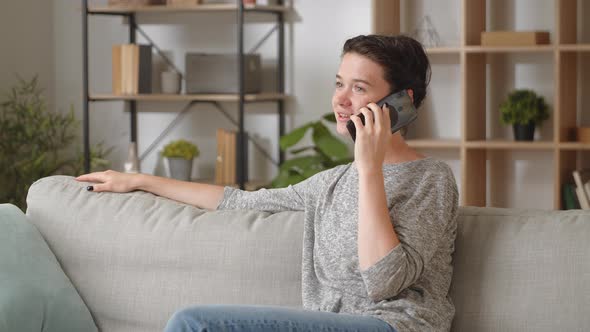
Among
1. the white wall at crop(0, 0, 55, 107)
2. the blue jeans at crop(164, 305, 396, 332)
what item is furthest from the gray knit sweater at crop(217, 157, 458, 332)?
the white wall at crop(0, 0, 55, 107)

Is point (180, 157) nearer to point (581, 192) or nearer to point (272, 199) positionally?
point (581, 192)

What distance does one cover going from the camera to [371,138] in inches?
80.4

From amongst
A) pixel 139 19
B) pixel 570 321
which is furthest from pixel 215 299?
pixel 139 19

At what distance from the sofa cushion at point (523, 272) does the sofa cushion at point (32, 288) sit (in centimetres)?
87

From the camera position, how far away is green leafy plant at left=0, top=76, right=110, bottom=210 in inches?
190

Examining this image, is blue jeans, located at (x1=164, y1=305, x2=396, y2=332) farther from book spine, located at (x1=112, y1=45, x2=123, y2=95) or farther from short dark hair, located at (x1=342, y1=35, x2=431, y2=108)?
book spine, located at (x1=112, y1=45, x2=123, y2=95)

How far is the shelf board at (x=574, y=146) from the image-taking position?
405 centimetres

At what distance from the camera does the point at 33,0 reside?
518cm

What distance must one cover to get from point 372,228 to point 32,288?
80cm

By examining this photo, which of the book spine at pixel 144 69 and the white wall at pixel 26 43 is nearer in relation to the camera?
the book spine at pixel 144 69

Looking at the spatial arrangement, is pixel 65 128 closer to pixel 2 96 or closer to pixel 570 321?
pixel 2 96

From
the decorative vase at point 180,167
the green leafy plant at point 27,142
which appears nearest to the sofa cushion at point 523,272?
the decorative vase at point 180,167

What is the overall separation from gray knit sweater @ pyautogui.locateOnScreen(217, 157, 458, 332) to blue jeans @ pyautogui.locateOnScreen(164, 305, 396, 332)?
0.12m

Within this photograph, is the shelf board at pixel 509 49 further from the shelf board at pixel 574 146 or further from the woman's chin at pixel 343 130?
the woman's chin at pixel 343 130
